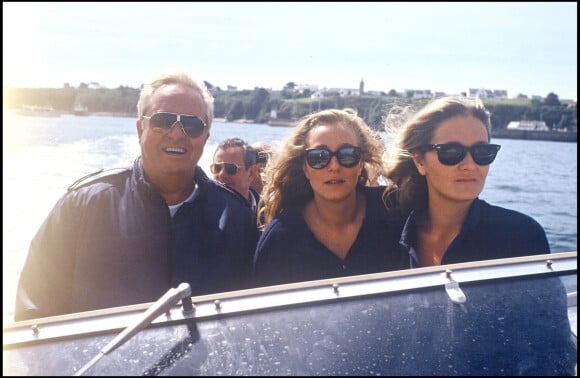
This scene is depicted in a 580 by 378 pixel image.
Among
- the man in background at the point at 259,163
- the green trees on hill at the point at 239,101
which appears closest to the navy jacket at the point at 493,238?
the man in background at the point at 259,163

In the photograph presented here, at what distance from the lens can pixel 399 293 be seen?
1377 millimetres

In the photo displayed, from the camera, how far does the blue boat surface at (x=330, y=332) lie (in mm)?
1193

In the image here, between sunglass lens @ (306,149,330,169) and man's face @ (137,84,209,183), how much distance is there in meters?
0.43

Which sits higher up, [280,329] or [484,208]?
[484,208]

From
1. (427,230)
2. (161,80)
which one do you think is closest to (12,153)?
(161,80)

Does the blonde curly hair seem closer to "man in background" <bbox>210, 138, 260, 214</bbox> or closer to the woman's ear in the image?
the woman's ear

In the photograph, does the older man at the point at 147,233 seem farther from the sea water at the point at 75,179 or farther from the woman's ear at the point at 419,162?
the sea water at the point at 75,179

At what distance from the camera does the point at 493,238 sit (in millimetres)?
1930

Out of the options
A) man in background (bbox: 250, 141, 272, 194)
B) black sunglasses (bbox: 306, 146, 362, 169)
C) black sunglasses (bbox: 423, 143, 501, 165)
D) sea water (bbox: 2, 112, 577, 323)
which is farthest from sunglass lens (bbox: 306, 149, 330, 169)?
sea water (bbox: 2, 112, 577, 323)

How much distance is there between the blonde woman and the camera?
2070 mm

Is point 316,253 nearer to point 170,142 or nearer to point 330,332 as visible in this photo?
point 170,142

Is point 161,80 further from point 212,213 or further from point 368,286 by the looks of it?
point 368,286

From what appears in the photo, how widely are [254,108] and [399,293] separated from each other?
45.3 ft

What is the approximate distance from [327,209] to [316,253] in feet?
0.58
